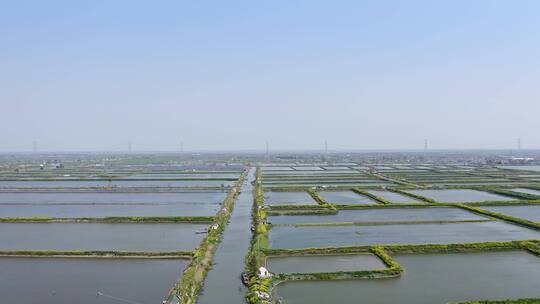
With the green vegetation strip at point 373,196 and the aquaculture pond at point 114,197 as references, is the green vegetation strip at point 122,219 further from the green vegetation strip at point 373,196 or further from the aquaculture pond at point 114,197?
the green vegetation strip at point 373,196

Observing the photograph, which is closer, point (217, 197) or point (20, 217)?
point (20, 217)

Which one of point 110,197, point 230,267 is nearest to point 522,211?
point 230,267

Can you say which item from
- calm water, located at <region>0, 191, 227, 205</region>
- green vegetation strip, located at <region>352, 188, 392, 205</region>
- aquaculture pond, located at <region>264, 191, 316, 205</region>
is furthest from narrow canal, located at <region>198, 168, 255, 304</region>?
green vegetation strip, located at <region>352, 188, 392, 205</region>

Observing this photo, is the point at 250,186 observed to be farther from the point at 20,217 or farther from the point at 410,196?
the point at 20,217

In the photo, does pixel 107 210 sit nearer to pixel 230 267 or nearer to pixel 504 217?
pixel 230 267

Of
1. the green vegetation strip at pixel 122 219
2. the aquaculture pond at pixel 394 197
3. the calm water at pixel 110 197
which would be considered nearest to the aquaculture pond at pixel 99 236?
the green vegetation strip at pixel 122 219

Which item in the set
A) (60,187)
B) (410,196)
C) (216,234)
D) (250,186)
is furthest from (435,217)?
(60,187)

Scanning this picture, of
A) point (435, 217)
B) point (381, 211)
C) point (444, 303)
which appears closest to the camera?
point (444, 303)
